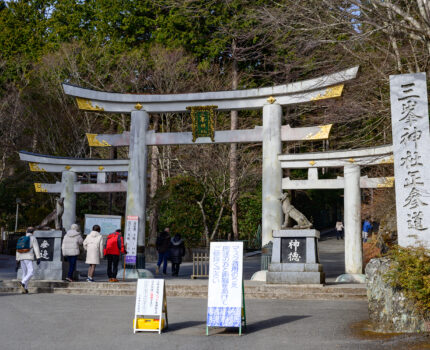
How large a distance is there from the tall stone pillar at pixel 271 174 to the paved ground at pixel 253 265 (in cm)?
246

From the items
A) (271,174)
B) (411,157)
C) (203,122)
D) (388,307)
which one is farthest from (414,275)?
(203,122)

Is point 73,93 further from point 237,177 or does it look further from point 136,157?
point 237,177

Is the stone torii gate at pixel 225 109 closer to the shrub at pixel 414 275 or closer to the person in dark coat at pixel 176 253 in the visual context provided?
the person in dark coat at pixel 176 253

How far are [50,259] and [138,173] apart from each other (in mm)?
3886

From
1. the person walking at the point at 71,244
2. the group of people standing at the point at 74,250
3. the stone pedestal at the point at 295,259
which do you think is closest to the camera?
A: the group of people standing at the point at 74,250

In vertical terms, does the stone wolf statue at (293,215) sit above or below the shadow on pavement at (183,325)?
above

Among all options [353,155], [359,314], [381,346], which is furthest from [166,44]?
[381,346]

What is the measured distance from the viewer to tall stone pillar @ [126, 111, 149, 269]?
679 inches

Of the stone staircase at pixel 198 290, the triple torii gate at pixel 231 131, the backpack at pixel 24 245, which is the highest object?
the triple torii gate at pixel 231 131

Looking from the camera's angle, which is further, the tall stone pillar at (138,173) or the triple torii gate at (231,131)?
the tall stone pillar at (138,173)

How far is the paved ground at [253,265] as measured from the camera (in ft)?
61.1

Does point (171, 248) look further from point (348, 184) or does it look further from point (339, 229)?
point (339, 229)

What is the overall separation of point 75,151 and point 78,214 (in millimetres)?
3679

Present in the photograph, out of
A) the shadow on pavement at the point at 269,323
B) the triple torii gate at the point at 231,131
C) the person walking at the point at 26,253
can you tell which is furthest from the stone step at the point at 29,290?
the shadow on pavement at the point at 269,323
